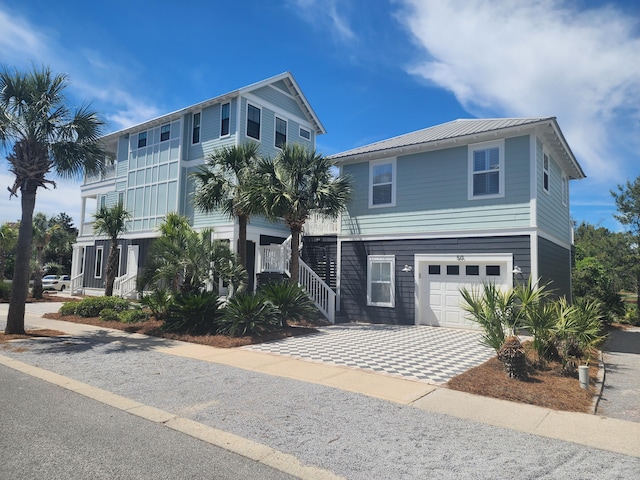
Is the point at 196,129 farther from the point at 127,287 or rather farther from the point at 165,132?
the point at 127,287

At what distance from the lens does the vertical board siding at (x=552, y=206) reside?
13.2 m

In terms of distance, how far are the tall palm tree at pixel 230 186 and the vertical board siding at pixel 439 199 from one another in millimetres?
3829

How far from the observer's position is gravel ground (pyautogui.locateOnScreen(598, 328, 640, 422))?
19.8ft

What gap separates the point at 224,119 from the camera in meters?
20.8

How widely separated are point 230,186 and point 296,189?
2.24m

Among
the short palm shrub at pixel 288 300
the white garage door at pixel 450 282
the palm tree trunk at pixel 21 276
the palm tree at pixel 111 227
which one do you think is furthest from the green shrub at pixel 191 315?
the palm tree at pixel 111 227

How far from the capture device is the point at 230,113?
2053 cm

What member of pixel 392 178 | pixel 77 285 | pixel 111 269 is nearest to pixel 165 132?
pixel 111 269

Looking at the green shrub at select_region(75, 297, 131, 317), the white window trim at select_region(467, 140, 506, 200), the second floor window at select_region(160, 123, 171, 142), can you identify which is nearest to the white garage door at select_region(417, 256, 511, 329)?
the white window trim at select_region(467, 140, 506, 200)

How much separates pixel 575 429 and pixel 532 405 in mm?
903

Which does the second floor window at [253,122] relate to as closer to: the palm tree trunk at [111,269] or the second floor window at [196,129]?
Result: the second floor window at [196,129]

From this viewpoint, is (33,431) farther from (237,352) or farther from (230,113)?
(230,113)

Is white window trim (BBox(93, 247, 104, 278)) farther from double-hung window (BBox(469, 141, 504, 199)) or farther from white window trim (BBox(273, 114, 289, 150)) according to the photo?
double-hung window (BBox(469, 141, 504, 199))

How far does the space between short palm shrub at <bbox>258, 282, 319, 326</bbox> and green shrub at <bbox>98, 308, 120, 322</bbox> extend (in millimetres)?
5211
